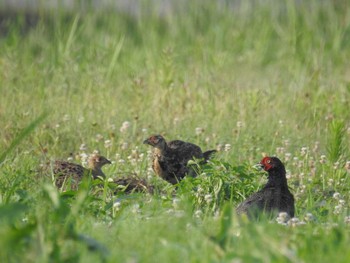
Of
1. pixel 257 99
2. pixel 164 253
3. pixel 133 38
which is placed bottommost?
pixel 133 38

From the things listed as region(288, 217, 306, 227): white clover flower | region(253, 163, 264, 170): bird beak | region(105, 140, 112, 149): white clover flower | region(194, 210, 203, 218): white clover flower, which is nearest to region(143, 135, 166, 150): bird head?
region(105, 140, 112, 149): white clover flower

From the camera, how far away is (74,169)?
25.8ft

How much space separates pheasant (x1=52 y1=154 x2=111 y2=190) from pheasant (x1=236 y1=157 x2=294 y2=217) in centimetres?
148

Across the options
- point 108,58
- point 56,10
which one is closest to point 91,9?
point 56,10

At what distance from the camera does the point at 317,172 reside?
8.30 meters

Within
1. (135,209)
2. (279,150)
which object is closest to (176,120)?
(279,150)

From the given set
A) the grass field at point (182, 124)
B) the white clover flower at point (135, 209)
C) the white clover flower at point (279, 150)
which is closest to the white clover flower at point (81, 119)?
the grass field at point (182, 124)

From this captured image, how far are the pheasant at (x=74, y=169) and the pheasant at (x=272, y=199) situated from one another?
1.48 m

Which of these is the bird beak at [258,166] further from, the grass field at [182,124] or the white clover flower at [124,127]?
the white clover flower at [124,127]

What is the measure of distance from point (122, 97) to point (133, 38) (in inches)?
131

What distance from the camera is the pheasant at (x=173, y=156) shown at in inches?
334

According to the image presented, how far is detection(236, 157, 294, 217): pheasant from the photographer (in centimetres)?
643

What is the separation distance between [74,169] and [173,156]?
110 centimetres

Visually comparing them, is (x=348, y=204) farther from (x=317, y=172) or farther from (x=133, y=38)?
(x=133, y=38)
